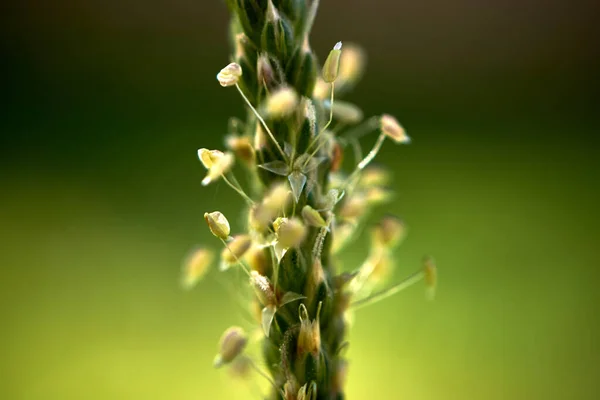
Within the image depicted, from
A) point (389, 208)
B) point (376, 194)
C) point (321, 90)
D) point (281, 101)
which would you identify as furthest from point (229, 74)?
point (389, 208)

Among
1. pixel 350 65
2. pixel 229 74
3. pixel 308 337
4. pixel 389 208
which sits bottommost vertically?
pixel 308 337

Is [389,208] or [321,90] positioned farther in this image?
[389,208]

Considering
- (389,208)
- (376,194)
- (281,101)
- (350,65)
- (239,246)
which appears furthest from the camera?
(389,208)

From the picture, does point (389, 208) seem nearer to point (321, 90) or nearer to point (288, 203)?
point (321, 90)

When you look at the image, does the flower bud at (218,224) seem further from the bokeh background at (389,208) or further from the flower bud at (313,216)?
the bokeh background at (389,208)

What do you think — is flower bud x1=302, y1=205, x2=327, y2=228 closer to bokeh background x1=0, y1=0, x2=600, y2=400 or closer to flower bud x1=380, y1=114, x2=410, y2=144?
flower bud x1=380, y1=114, x2=410, y2=144

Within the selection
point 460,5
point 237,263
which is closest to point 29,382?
point 237,263

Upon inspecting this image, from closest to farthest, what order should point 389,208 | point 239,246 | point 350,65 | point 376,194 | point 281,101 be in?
point 281,101 < point 239,246 < point 376,194 < point 350,65 < point 389,208
